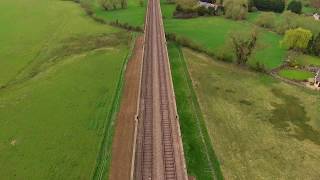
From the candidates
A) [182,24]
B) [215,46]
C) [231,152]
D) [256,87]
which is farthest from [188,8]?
[231,152]

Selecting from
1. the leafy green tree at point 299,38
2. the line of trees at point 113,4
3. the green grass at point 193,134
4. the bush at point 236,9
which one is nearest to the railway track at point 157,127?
the green grass at point 193,134

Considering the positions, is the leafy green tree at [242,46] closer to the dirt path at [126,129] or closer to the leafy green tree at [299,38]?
the leafy green tree at [299,38]

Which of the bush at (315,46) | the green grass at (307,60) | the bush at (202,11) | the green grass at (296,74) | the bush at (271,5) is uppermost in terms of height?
the bush at (271,5)

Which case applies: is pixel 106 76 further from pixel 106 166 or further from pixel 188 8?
pixel 188 8

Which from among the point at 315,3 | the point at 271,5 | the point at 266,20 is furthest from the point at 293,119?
the point at 315,3

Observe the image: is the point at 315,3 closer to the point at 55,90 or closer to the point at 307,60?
the point at 307,60

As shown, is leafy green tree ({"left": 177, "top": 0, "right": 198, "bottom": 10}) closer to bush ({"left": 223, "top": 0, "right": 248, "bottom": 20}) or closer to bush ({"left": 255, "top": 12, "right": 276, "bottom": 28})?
bush ({"left": 223, "top": 0, "right": 248, "bottom": 20})

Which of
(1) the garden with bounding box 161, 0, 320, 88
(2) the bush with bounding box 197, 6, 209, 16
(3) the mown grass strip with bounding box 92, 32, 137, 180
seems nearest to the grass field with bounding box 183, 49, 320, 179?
(1) the garden with bounding box 161, 0, 320, 88
